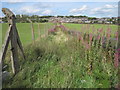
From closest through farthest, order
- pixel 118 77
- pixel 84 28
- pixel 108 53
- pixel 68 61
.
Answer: pixel 118 77 < pixel 68 61 < pixel 108 53 < pixel 84 28

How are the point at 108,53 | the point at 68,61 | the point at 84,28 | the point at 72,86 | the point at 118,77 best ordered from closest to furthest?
1. the point at 72,86
2. the point at 118,77
3. the point at 68,61
4. the point at 108,53
5. the point at 84,28

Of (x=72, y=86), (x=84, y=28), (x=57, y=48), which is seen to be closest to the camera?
(x=72, y=86)

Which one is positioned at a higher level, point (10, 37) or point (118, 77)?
point (10, 37)

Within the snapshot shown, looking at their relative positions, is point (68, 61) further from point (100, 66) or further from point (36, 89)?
point (36, 89)

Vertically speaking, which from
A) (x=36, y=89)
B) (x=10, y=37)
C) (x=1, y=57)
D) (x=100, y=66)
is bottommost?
(x=36, y=89)

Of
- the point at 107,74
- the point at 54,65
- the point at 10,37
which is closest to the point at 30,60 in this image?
the point at 54,65

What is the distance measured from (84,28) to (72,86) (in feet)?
11.4

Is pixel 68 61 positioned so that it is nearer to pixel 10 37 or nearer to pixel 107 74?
pixel 107 74

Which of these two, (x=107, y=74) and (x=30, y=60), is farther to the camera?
(x=30, y=60)

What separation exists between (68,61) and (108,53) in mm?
1400

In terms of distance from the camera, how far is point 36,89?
3.35 metres

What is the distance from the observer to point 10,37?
3.95 metres

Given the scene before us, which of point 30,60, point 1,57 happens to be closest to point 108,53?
point 30,60

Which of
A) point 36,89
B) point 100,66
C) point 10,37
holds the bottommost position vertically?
point 36,89
